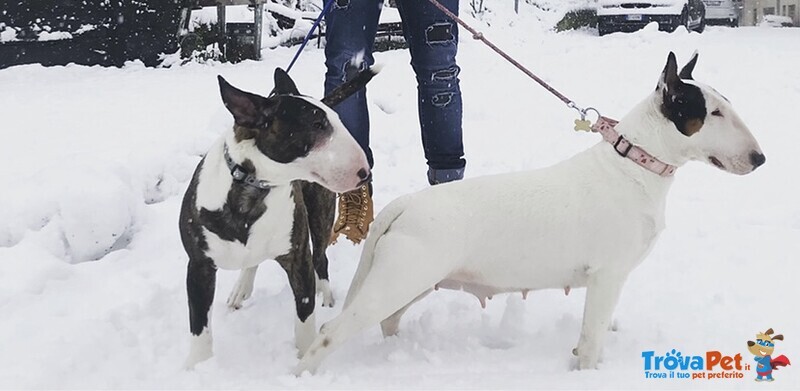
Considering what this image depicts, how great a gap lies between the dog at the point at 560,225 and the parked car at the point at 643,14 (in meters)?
13.2

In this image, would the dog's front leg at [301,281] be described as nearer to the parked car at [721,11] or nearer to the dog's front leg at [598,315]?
the dog's front leg at [598,315]

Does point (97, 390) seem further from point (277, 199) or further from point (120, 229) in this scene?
point (120, 229)

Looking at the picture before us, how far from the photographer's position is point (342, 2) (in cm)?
335

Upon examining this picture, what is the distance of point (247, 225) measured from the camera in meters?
2.29

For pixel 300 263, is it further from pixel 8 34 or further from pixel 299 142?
pixel 8 34

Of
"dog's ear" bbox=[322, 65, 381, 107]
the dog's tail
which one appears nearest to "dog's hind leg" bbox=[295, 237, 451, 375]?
the dog's tail

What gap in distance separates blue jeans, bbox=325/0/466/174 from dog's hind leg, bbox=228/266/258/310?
92 centimetres

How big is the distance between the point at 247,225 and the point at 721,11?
19.0 m

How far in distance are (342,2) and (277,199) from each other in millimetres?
1371

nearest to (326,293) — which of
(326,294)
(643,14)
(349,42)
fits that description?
(326,294)

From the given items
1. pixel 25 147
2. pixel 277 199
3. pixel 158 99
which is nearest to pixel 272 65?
pixel 158 99

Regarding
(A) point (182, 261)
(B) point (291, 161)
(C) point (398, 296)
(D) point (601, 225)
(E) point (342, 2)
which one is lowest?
(A) point (182, 261)

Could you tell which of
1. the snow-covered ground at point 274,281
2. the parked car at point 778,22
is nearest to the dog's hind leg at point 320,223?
the snow-covered ground at point 274,281

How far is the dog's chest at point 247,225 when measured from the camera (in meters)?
2.27
